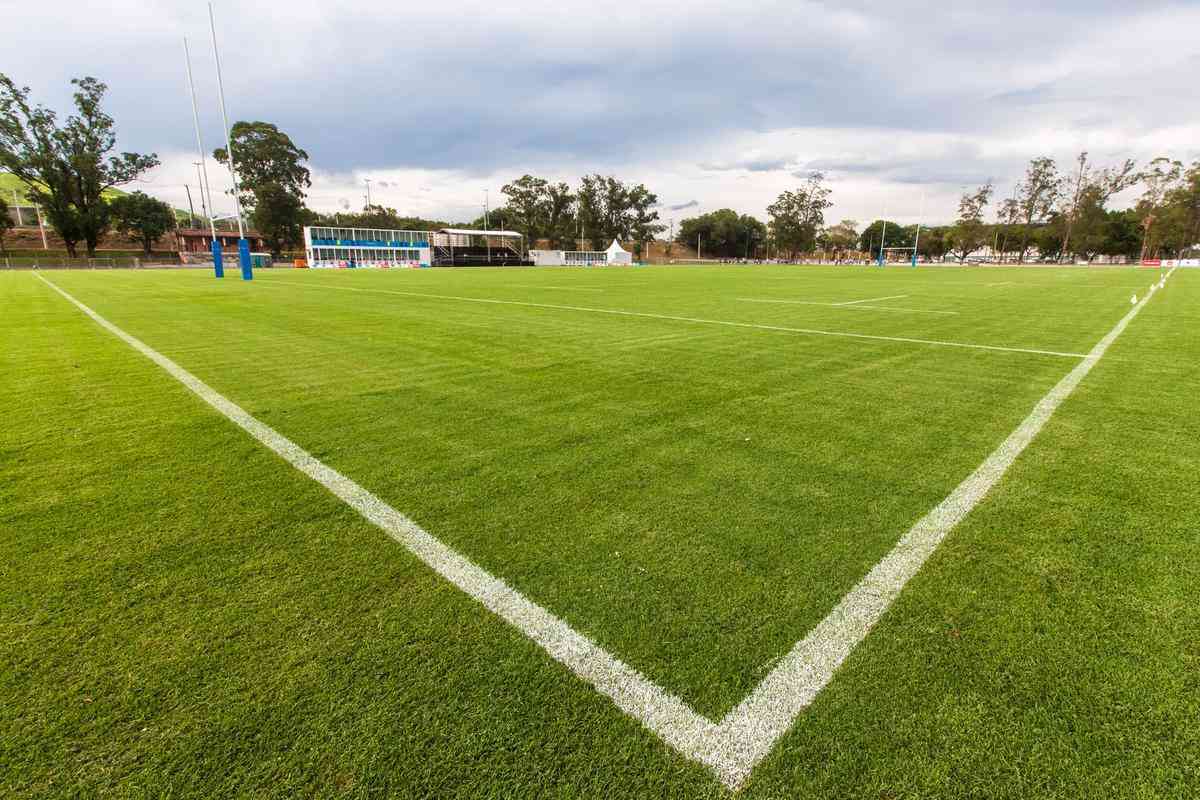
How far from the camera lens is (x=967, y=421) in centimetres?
428

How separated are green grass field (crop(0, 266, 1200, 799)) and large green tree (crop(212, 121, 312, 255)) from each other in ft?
248

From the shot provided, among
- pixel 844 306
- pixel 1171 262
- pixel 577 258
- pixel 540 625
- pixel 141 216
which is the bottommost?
pixel 540 625

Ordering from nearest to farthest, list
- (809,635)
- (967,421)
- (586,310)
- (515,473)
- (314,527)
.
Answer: (809,635)
(314,527)
(515,473)
(967,421)
(586,310)

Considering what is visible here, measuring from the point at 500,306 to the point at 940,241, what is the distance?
133 meters

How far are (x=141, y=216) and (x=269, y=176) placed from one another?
16.3m

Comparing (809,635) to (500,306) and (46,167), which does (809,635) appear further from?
(46,167)

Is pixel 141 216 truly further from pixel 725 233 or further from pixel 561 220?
pixel 725 233

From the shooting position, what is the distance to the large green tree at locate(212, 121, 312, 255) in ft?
221

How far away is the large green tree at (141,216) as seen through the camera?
66.7 meters

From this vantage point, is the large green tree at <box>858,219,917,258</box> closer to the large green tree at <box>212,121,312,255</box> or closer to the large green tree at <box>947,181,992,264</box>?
the large green tree at <box>947,181,992,264</box>

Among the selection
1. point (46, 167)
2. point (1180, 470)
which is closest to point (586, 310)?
point (1180, 470)

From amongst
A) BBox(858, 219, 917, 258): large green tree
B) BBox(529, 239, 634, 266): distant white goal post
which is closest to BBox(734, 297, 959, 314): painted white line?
BBox(529, 239, 634, 266): distant white goal post

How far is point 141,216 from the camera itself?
68.3 m

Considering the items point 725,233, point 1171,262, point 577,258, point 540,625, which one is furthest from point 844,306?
point 725,233
